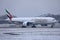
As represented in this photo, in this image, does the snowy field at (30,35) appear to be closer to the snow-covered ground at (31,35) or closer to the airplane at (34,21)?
the snow-covered ground at (31,35)

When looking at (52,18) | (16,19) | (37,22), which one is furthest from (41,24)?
(16,19)

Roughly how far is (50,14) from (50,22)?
10.7ft

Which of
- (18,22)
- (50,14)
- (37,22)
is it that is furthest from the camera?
(50,14)

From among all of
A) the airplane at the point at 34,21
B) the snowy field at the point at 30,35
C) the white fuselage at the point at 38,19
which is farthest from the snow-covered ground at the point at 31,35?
the white fuselage at the point at 38,19

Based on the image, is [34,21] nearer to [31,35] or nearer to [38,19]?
[38,19]

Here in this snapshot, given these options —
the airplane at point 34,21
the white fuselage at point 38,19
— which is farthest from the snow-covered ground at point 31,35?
the white fuselage at point 38,19

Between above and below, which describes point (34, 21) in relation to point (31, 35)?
below

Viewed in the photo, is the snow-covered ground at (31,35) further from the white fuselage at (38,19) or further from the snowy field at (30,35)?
the white fuselage at (38,19)

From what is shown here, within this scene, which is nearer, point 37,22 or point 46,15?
point 37,22

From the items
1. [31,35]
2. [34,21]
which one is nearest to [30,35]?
[31,35]

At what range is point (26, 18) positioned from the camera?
98.6 feet

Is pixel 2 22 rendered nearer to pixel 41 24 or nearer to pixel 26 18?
pixel 26 18

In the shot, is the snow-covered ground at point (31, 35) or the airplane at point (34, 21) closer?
the snow-covered ground at point (31, 35)

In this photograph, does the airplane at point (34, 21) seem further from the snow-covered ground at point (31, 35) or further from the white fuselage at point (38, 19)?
the snow-covered ground at point (31, 35)
